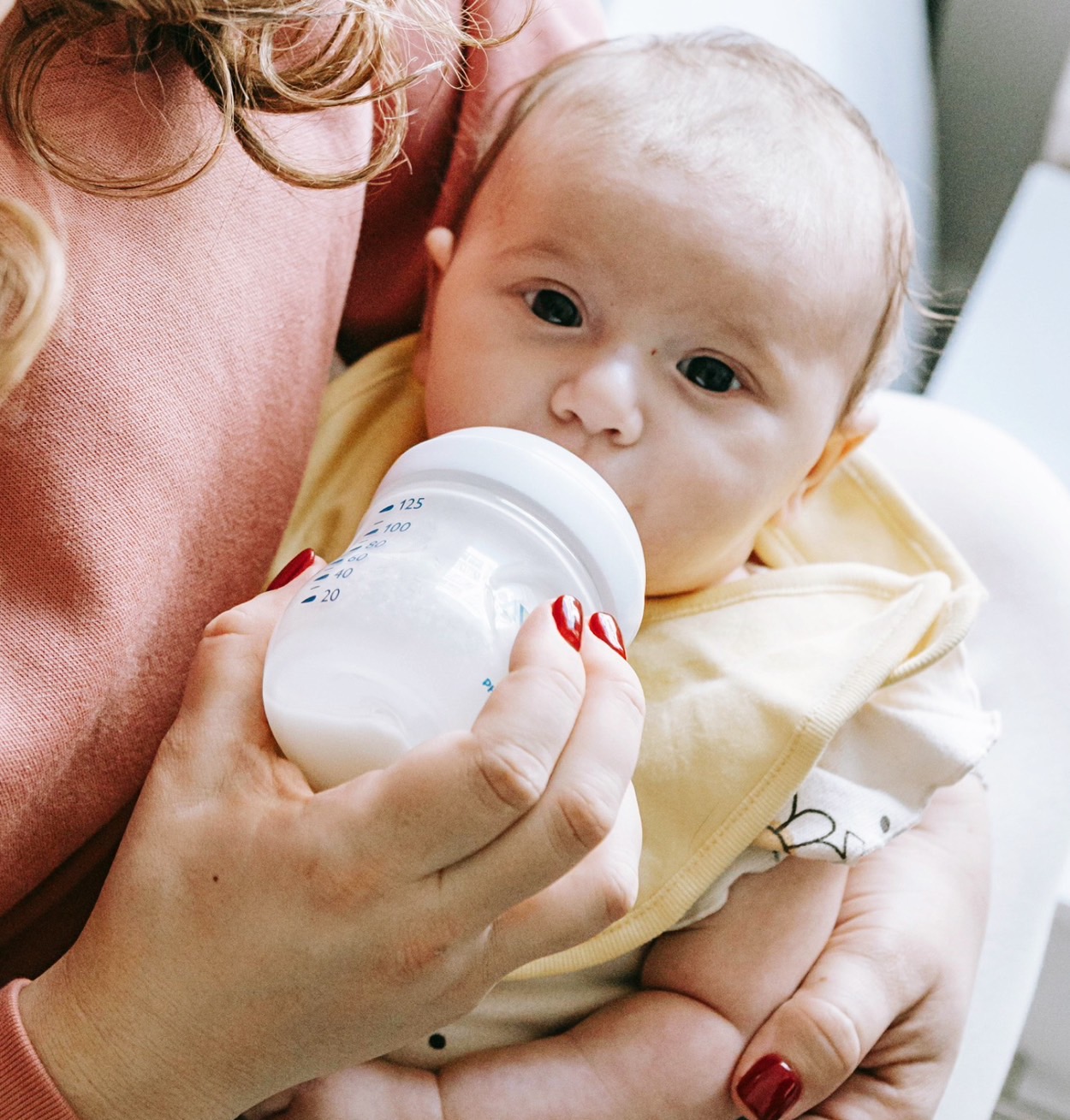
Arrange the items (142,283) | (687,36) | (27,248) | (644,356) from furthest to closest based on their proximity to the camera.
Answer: (687,36) < (644,356) < (142,283) < (27,248)

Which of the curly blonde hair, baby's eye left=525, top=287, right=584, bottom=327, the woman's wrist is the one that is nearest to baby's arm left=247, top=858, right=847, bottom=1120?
the woman's wrist

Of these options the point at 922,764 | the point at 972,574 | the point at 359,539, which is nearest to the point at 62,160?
the point at 359,539

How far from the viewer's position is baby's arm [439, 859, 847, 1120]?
0.81 metres

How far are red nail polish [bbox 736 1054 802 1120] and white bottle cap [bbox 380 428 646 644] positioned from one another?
0.38 meters

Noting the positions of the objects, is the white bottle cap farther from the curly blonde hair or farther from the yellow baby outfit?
the yellow baby outfit

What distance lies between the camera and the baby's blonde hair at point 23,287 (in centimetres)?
53

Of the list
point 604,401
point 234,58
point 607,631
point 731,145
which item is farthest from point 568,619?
point 731,145

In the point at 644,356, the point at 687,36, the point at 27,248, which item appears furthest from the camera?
the point at 687,36

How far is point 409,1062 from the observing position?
2.72 feet

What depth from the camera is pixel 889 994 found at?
0.87 meters

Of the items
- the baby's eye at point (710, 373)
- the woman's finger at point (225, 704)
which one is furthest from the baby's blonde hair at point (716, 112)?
the woman's finger at point (225, 704)

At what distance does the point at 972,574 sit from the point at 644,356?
44cm

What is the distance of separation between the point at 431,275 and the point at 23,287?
531 millimetres

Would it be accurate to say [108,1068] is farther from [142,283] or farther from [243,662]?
[142,283]
